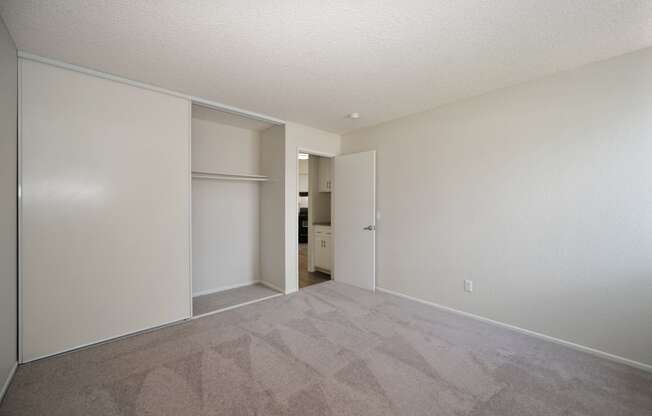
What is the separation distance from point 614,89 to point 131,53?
12.5 ft

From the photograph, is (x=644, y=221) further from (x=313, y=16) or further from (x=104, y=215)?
(x=104, y=215)

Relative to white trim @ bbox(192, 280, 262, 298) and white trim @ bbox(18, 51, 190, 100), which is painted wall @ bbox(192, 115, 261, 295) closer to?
white trim @ bbox(192, 280, 262, 298)

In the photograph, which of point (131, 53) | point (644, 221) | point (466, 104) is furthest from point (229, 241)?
point (644, 221)

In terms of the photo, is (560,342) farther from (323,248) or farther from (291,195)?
(323,248)

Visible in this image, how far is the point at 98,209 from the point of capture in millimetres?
2352

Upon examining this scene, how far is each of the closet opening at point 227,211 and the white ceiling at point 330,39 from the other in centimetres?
112

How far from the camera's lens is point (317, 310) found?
10.3 ft

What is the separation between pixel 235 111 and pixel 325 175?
7.21 feet

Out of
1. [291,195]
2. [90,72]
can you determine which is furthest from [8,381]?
[291,195]

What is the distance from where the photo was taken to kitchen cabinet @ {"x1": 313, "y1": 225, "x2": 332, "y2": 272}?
482cm

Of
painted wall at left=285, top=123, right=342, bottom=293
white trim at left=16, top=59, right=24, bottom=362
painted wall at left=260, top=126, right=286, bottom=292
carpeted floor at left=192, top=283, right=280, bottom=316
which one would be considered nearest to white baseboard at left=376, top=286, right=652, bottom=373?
painted wall at left=285, top=123, right=342, bottom=293

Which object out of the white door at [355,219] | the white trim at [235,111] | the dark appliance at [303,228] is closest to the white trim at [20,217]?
the white trim at [235,111]

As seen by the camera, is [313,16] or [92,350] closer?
[313,16]

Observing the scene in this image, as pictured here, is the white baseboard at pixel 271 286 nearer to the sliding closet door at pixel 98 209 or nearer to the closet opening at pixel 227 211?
the closet opening at pixel 227 211
